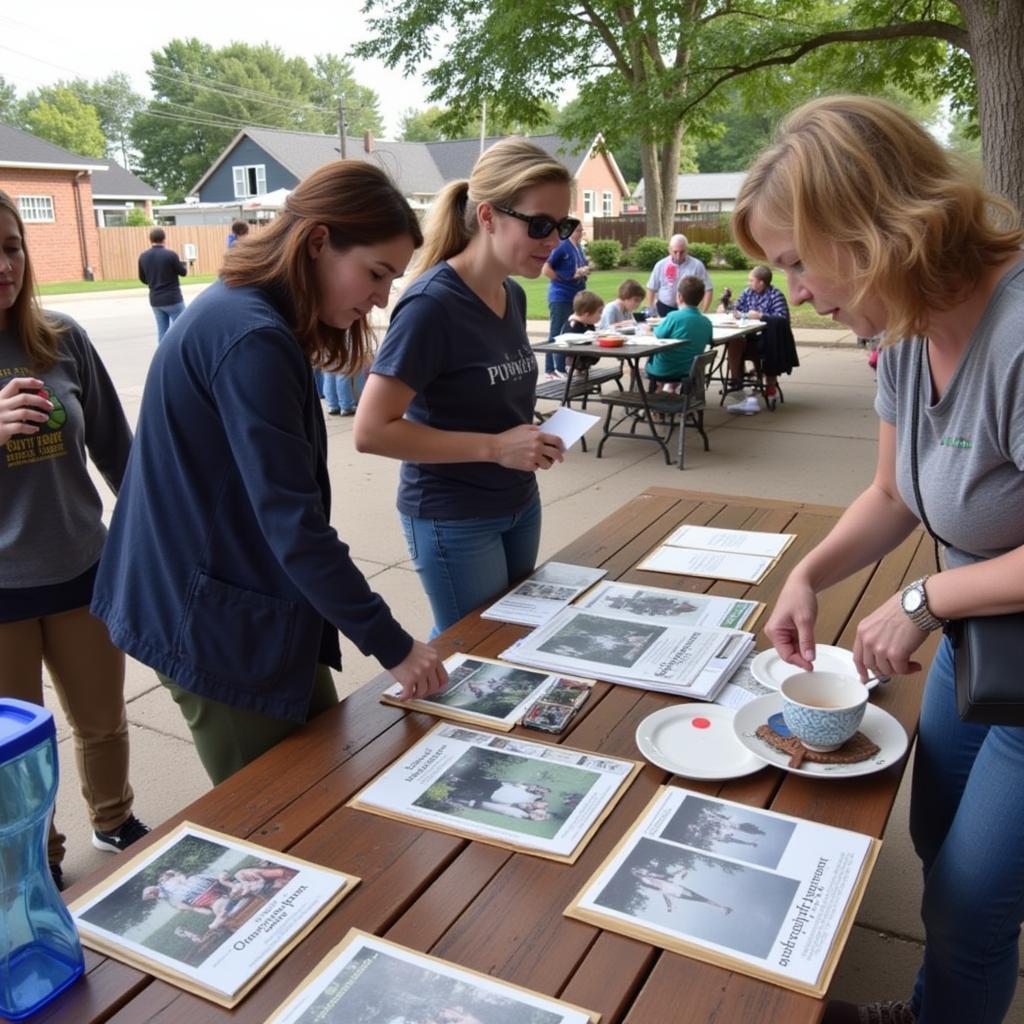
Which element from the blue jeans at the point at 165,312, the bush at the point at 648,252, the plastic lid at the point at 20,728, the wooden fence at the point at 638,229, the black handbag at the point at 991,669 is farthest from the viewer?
the wooden fence at the point at 638,229

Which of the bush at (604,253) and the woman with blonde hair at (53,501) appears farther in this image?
the bush at (604,253)

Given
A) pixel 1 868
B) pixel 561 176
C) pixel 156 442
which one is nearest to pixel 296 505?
pixel 156 442

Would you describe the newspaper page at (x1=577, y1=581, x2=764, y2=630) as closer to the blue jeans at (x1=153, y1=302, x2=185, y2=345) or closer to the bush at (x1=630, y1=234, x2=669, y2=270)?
the blue jeans at (x1=153, y1=302, x2=185, y2=345)

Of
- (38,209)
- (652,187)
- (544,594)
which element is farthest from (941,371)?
(38,209)

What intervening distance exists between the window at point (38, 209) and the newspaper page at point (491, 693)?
31.2 meters

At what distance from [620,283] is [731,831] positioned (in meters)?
19.3

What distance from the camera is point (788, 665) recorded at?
1.73 metres

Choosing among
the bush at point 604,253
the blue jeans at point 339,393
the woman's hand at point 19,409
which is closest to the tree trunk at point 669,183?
the bush at point 604,253

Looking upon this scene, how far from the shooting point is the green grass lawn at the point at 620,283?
14430mm

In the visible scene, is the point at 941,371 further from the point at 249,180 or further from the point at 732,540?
the point at 249,180

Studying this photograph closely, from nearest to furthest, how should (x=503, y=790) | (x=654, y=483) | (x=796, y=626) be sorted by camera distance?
1. (x=503, y=790)
2. (x=796, y=626)
3. (x=654, y=483)

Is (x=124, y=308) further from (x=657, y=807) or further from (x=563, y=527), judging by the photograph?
(x=657, y=807)

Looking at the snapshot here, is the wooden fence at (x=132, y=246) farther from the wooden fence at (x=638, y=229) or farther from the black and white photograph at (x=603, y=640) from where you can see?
the black and white photograph at (x=603, y=640)

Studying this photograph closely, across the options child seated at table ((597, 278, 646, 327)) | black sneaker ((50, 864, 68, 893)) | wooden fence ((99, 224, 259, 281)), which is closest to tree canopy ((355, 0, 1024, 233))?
child seated at table ((597, 278, 646, 327))
